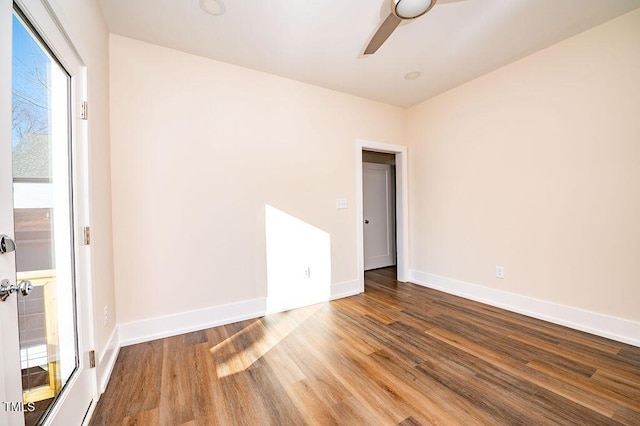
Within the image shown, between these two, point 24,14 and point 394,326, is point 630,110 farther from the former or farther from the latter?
point 24,14

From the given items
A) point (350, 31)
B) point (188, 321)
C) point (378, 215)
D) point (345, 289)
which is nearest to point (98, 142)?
point (188, 321)

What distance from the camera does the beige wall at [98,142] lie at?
1.48 meters

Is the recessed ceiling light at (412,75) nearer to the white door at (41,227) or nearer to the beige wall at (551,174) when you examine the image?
the beige wall at (551,174)

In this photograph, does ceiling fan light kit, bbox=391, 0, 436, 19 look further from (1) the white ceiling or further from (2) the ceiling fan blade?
(1) the white ceiling

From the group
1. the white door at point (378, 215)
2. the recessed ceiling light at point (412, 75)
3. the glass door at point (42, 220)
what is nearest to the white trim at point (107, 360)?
the glass door at point (42, 220)

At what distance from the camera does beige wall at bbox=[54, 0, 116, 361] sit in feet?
4.85

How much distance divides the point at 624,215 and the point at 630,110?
89 centimetres

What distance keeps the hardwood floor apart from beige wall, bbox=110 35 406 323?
0.55m

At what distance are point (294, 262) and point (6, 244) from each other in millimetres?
2337

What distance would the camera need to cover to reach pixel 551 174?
249cm

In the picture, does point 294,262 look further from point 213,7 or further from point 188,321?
point 213,7

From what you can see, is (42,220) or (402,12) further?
(402,12)

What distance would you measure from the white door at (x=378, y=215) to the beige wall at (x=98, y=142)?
3687mm

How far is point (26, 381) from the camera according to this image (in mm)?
946
